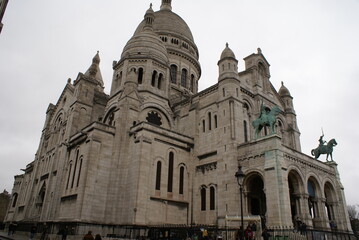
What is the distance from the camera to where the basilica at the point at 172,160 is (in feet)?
81.8

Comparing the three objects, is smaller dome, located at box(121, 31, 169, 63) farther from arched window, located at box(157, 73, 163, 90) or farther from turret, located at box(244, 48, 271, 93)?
turret, located at box(244, 48, 271, 93)

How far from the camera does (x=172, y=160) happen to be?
2977 cm

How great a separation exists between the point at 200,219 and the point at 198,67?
30.3 metres

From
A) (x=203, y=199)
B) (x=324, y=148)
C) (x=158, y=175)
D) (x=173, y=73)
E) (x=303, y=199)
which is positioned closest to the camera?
(x=303, y=199)

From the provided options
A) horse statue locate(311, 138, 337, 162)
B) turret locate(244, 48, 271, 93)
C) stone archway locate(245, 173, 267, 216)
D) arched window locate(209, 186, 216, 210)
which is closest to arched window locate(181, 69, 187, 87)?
turret locate(244, 48, 271, 93)

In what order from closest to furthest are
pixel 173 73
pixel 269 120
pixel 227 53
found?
pixel 269 120
pixel 227 53
pixel 173 73

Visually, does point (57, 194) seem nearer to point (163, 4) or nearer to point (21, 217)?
point (21, 217)

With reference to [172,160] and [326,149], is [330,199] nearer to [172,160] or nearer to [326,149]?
[326,149]

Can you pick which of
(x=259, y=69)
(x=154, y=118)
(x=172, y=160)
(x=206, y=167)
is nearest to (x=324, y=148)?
(x=259, y=69)

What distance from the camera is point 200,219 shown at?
28.3 m

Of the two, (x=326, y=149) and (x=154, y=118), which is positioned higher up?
(x=154, y=118)

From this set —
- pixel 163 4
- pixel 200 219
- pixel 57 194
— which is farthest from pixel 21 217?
pixel 163 4

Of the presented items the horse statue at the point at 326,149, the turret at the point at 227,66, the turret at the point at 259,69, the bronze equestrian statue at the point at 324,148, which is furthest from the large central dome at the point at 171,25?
the horse statue at the point at 326,149

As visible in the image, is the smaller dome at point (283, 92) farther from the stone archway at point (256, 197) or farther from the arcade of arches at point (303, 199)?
the stone archway at point (256, 197)
